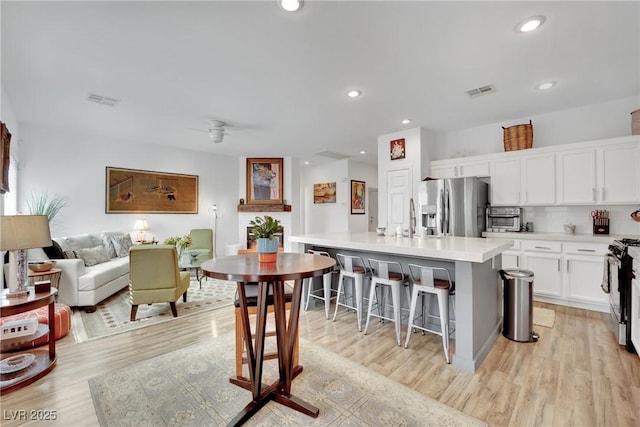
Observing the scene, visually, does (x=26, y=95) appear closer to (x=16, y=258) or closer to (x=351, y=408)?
(x=16, y=258)

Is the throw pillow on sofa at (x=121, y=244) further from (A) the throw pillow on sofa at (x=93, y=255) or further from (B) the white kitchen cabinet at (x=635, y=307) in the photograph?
(B) the white kitchen cabinet at (x=635, y=307)

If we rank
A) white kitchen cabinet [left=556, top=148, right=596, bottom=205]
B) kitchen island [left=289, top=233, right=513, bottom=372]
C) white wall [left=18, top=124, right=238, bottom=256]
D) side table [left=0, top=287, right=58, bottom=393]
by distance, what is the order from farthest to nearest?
white wall [left=18, top=124, right=238, bottom=256] → white kitchen cabinet [left=556, top=148, right=596, bottom=205] → kitchen island [left=289, top=233, right=513, bottom=372] → side table [left=0, top=287, right=58, bottom=393]

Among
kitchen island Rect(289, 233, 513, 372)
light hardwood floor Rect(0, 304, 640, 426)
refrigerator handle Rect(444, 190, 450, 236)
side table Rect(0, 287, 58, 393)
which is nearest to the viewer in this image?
light hardwood floor Rect(0, 304, 640, 426)

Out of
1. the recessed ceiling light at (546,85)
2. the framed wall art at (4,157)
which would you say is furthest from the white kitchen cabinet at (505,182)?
the framed wall art at (4,157)

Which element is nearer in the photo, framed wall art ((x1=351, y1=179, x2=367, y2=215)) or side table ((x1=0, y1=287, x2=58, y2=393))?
side table ((x1=0, y1=287, x2=58, y2=393))

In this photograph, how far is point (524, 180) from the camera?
13.4 feet

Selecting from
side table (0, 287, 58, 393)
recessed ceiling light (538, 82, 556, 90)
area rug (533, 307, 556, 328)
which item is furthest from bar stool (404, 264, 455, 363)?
side table (0, 287, 58, 393)

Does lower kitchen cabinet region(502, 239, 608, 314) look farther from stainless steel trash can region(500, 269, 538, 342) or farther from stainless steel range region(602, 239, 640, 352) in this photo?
stainless steel trash can region(500, 269, 538, 342)

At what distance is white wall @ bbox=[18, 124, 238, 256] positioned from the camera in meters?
4.57

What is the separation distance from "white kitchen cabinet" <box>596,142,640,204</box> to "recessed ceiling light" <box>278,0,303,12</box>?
4047 millimetres

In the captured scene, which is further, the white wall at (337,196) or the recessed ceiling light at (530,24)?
the white wall at (337,196)

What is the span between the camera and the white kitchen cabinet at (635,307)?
2.21 m

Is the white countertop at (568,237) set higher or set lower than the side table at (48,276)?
higher

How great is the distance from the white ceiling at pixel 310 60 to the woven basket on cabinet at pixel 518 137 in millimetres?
215
